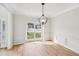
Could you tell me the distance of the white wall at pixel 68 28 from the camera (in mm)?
3439

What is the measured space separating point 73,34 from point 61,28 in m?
0.97

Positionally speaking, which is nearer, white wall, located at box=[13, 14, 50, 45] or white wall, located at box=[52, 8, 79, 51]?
white wall, located at box=[52, 8, 79, 51]

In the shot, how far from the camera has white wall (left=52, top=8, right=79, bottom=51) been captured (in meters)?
3.44

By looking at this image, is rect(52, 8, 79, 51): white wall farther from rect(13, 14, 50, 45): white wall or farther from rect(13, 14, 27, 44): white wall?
rect(13, 14, 27, 44): white wall

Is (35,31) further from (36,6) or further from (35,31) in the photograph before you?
(36,6)

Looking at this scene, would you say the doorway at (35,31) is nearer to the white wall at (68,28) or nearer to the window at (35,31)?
the window at (35,31)

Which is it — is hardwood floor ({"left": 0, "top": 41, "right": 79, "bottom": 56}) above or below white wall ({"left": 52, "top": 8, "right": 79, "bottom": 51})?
below

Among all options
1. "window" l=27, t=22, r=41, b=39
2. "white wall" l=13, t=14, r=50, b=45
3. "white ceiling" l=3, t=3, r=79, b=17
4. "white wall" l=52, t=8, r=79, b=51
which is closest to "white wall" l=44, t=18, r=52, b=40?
"white wall" l=13, t=14, r=50, b=45

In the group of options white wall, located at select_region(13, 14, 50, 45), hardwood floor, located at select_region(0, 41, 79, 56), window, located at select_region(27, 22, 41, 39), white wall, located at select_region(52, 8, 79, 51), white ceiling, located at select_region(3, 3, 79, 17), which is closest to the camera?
white ceiling, located at select_region(3, 3, 79, 17)

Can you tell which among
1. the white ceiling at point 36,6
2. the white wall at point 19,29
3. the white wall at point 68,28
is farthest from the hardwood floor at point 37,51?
the white ceiling at point 36,6

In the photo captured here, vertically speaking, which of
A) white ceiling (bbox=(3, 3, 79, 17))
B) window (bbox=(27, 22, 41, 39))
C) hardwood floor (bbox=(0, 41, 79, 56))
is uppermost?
white ceiling (bbox=(3, 3, 79, 17))

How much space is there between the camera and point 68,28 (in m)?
3.93

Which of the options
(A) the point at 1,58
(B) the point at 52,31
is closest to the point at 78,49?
(B) the point at 52,31

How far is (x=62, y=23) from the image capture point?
4379 mm
